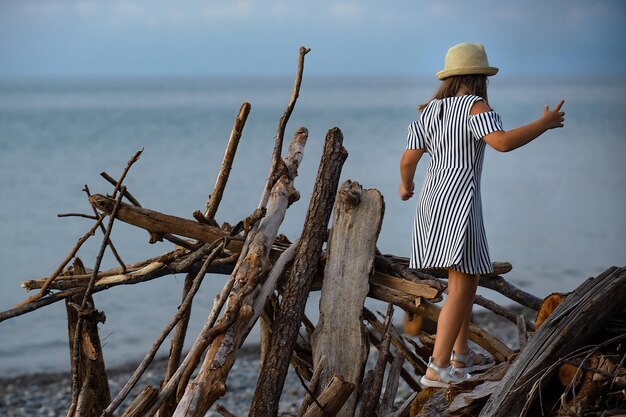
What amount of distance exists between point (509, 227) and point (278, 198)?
1237 cm

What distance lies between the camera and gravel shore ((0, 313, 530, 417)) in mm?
7773

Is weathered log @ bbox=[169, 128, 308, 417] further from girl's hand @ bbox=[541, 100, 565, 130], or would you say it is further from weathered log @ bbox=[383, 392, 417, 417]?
girl's hand @ bbox=[541, 100, 565, 130]

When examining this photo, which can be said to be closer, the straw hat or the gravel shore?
the straw hat

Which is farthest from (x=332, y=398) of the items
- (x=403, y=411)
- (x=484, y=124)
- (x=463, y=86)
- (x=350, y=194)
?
(x=463, y=86)

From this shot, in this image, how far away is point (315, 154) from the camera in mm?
24875

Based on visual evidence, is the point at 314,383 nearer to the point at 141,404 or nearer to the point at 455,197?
the point at 141,404

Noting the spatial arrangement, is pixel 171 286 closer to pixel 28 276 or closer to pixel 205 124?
pixel 28 276

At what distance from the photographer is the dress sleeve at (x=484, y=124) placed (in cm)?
359

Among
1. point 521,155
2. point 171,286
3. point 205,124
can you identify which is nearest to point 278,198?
point 171,286

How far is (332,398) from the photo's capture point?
3.48m

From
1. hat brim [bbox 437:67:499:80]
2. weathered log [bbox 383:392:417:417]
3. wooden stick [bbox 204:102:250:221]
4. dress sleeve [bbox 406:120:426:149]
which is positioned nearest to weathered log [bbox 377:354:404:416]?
weathered log [bbox 383:392:417:417]

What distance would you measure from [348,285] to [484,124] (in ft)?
2.74

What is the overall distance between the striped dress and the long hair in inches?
2.3

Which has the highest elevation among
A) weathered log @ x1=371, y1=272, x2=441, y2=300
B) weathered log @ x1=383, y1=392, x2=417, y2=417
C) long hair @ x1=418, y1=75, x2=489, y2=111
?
long hair @ x1=418, y1=75, x2=489, y2=111
